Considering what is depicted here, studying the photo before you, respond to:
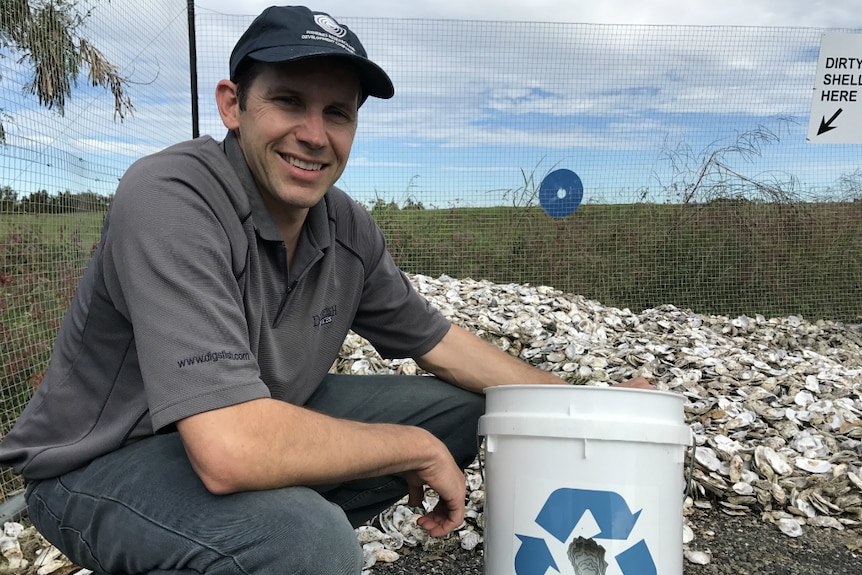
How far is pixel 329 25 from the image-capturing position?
64.2 inches

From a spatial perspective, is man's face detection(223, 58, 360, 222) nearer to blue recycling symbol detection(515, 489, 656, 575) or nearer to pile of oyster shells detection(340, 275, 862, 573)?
blue recycling symbol detection(515, 489, 656, 575)

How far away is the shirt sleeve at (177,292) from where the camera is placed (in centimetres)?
129

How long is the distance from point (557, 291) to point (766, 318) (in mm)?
1752

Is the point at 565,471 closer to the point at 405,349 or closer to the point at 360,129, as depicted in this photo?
Result: the point at 405,349

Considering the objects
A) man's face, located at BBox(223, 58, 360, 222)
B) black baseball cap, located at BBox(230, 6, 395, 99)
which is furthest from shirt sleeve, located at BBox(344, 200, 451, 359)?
black baseball cap, located at BBox(230, 6, 395, 99)

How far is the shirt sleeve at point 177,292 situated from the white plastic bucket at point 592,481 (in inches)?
22.9

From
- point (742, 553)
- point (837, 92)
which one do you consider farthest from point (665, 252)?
point (742, 553)

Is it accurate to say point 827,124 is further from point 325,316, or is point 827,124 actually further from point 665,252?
point 325,316

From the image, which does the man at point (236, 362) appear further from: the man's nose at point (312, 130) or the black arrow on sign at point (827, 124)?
the black arrow on sign at point (827, 124)

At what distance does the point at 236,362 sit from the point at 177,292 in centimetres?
17

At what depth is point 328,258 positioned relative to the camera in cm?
179

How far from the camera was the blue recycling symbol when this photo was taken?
1469 mm

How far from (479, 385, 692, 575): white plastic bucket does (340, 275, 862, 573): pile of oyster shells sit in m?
0.97

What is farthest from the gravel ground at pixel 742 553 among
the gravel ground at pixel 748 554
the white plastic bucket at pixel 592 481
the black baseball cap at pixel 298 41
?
→ the black baseball cap at pixel 298 41
